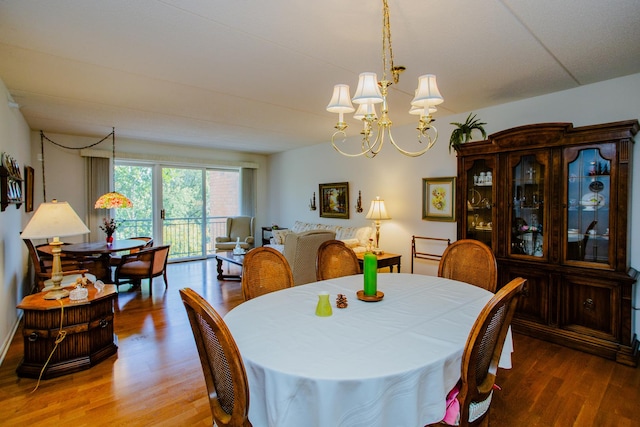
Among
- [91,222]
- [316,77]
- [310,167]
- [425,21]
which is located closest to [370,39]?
[425,21]

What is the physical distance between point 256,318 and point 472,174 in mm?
3015

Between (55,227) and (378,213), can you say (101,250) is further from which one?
(378,213)

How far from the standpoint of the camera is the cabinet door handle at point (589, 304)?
2.87 metres

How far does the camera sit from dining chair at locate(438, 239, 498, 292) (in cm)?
247

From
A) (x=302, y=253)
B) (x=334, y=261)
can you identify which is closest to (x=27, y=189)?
(x=302, y=253)

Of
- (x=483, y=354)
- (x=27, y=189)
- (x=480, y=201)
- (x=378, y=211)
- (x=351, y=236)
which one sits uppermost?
(x=27, y=189)

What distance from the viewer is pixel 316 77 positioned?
294 cm

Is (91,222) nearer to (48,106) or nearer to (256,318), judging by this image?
(48,106)

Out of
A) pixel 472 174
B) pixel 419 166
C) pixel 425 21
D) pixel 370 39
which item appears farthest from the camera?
pixel 419 166

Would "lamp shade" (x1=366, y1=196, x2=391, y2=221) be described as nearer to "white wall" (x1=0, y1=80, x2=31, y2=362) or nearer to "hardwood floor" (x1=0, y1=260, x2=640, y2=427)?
"hardwood floor" (x1=0, y1=260, x2=640, y2=427)

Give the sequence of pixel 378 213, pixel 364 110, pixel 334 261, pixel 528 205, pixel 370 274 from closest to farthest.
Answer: pixel 370 274
pixel 364 110
pixel 334 261
pixel 528 205
pixel 378 213

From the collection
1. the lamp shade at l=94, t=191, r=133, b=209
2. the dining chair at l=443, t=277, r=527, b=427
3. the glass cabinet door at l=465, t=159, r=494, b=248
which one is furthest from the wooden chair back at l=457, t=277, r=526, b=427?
the lamp shade at l=94, t=191, r=133, b=209

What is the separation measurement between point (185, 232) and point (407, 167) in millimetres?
4904

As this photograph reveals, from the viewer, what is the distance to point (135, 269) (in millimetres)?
4531
